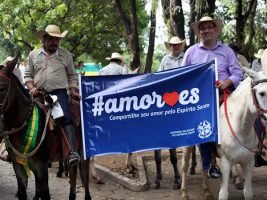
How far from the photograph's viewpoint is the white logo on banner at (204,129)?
6.07 meters

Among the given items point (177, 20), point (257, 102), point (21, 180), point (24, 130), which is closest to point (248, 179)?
point (257, 102)

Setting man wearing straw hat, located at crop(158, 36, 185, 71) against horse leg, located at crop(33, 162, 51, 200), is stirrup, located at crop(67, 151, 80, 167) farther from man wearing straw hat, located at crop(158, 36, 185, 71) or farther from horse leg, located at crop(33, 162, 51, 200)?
man wearing straw hat, located at crop(158, 36, 185, 71)

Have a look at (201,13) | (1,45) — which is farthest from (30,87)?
(1,45)

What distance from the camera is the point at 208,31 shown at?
6445mm

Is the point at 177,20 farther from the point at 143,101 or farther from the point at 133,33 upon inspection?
the point at 143,101

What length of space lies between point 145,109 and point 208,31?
151 centimetres

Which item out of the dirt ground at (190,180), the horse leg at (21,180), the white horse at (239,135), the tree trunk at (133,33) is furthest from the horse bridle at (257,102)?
the tree trunk at (133,33)

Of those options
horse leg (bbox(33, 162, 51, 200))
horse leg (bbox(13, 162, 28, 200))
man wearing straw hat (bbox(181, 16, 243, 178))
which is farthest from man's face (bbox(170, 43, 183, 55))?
horse leg (bbox(13, 162, 28, 200))

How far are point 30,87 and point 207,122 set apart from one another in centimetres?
260

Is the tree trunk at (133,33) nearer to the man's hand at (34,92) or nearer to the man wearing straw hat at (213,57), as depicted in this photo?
the man wearing straw hat at (213,57)

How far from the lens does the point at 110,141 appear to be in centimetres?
626

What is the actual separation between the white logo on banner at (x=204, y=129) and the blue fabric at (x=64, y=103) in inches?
73.5

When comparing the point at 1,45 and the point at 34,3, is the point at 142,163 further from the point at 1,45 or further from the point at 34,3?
the point at 1,45

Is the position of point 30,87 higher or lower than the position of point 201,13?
lower
